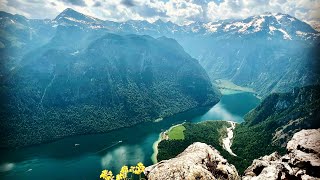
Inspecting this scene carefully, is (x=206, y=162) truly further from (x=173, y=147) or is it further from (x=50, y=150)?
(x=50, y=150)

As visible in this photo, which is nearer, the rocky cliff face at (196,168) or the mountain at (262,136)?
the rocky cliff face at (196,168)

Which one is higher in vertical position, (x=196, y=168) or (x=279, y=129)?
(x=196, y=168)

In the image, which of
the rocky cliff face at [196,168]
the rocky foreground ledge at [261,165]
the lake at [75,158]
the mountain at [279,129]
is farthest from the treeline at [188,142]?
the rocky foreground ledge at [261,165]

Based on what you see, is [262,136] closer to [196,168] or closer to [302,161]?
[196,168]

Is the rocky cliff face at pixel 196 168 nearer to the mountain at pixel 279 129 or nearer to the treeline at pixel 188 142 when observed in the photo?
the mountain at pixel 279 129

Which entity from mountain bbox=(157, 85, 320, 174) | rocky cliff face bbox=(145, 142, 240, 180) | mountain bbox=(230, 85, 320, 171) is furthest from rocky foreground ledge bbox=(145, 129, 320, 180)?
mountain bbox=(230, 85, 320, 171)

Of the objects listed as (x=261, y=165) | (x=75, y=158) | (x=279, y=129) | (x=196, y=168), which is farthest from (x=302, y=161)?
(x=279, y=129)

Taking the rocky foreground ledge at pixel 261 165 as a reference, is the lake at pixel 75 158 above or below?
below

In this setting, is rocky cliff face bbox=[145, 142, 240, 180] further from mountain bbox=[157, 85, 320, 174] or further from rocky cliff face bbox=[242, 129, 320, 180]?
mountain bbox=[157, 85, 320, 174]
